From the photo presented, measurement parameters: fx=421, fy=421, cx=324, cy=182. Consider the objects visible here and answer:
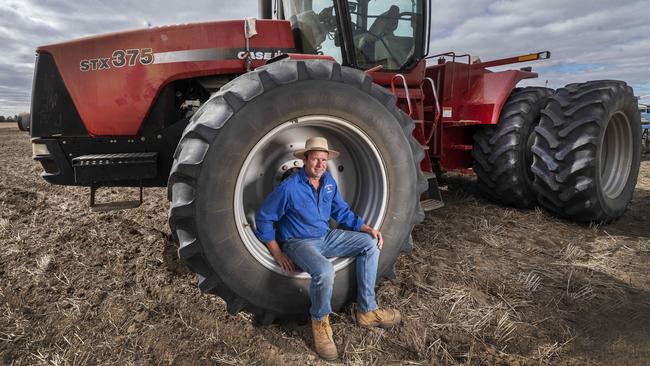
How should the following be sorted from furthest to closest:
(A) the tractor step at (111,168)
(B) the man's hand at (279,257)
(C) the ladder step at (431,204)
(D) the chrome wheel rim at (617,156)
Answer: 1. (D) the chrome wheel rim at (617,156)
2. (C) the ladder step at (431,204)
3. (A) the tractor step at (111,168)
4. (B) the man's hand at (279,257)

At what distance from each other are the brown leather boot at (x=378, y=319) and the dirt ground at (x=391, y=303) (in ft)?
0.16

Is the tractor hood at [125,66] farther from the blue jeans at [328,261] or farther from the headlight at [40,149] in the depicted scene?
the blue jeans at [328,261]

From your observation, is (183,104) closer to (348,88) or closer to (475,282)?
(348,88)

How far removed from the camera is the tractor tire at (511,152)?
4.41 m

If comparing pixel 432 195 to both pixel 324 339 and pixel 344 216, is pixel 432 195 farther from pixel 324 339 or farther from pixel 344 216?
pixel 324 339

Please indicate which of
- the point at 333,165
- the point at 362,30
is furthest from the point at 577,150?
the point at 333,165

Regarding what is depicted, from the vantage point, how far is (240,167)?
229 centimetres

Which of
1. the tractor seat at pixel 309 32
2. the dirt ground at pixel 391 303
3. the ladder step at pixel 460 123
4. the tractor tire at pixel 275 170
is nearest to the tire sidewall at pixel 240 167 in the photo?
the tractor tire at pixel 275 170

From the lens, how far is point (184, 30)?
123 inches

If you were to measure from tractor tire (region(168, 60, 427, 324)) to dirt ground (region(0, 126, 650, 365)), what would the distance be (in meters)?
0.27

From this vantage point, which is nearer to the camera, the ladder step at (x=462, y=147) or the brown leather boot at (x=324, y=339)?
the brown leather boot at (x=324, y=339)

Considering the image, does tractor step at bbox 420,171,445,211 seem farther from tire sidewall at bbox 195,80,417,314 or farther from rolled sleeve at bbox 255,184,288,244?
rolled sleeve at bbox 255,184,288,244

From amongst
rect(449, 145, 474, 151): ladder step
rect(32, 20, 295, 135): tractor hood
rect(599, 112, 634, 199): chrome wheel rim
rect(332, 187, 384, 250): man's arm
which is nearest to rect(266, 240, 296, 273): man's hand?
rect(332, 187, 384, 250): man's arm

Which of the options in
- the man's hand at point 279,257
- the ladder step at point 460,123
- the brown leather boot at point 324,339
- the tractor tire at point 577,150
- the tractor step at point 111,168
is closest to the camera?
the brown leather boot at point 324,339
